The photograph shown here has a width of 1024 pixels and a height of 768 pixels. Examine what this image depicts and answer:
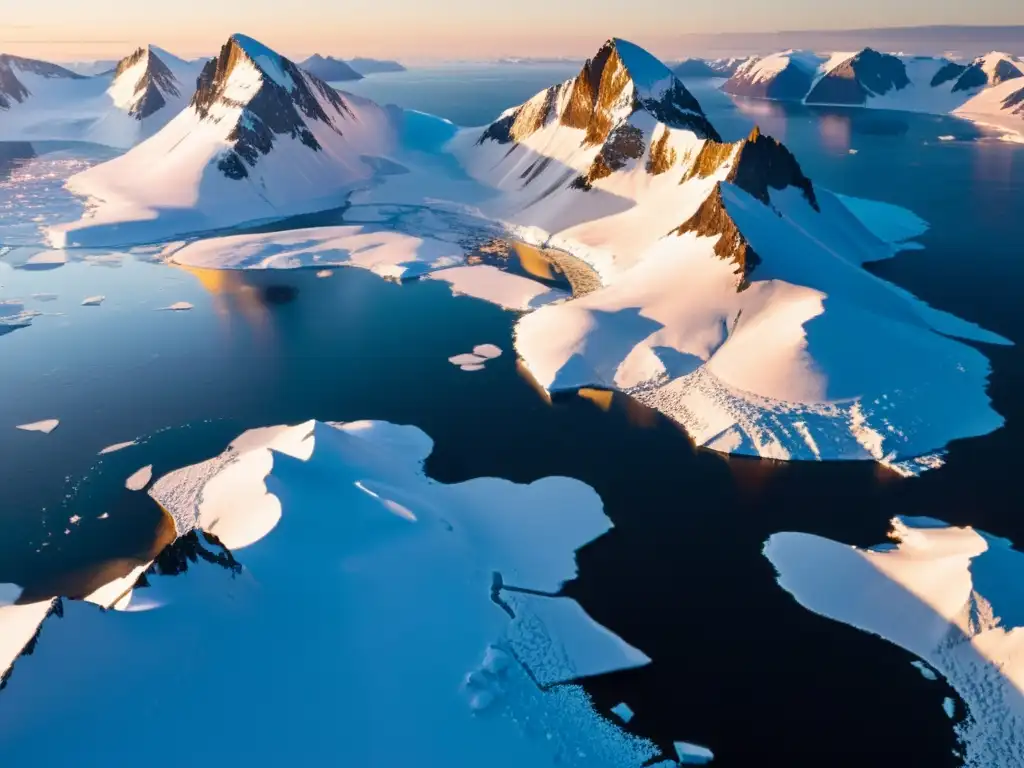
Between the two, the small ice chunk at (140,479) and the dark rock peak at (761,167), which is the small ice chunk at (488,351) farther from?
the dark rock peak at (761,167)

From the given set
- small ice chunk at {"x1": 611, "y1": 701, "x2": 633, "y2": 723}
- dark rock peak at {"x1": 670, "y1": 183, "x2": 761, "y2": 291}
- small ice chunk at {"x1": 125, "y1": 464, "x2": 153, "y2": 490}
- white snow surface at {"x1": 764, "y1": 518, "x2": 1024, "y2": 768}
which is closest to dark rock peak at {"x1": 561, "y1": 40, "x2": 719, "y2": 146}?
dark rock peak at {"x1": 670, "y1": 183, "x2": 761, "y2": 291}

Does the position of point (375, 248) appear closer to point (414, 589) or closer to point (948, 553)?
point (414, 589)

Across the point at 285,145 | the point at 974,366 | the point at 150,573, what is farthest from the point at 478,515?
the point at 285,145

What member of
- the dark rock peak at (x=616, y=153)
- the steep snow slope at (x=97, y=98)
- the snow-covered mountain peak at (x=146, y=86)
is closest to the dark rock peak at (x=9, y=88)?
the steep snow slope at (x=97, y=98)

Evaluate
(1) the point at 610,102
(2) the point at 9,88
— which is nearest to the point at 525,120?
(1) the point at 610,102

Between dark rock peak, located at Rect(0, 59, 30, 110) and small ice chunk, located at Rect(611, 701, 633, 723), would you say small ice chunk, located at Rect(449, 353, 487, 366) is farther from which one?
dark rock peak, located at Rect(0, 59, 30, 110)

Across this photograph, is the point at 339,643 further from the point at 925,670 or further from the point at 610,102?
the point at 610,102
